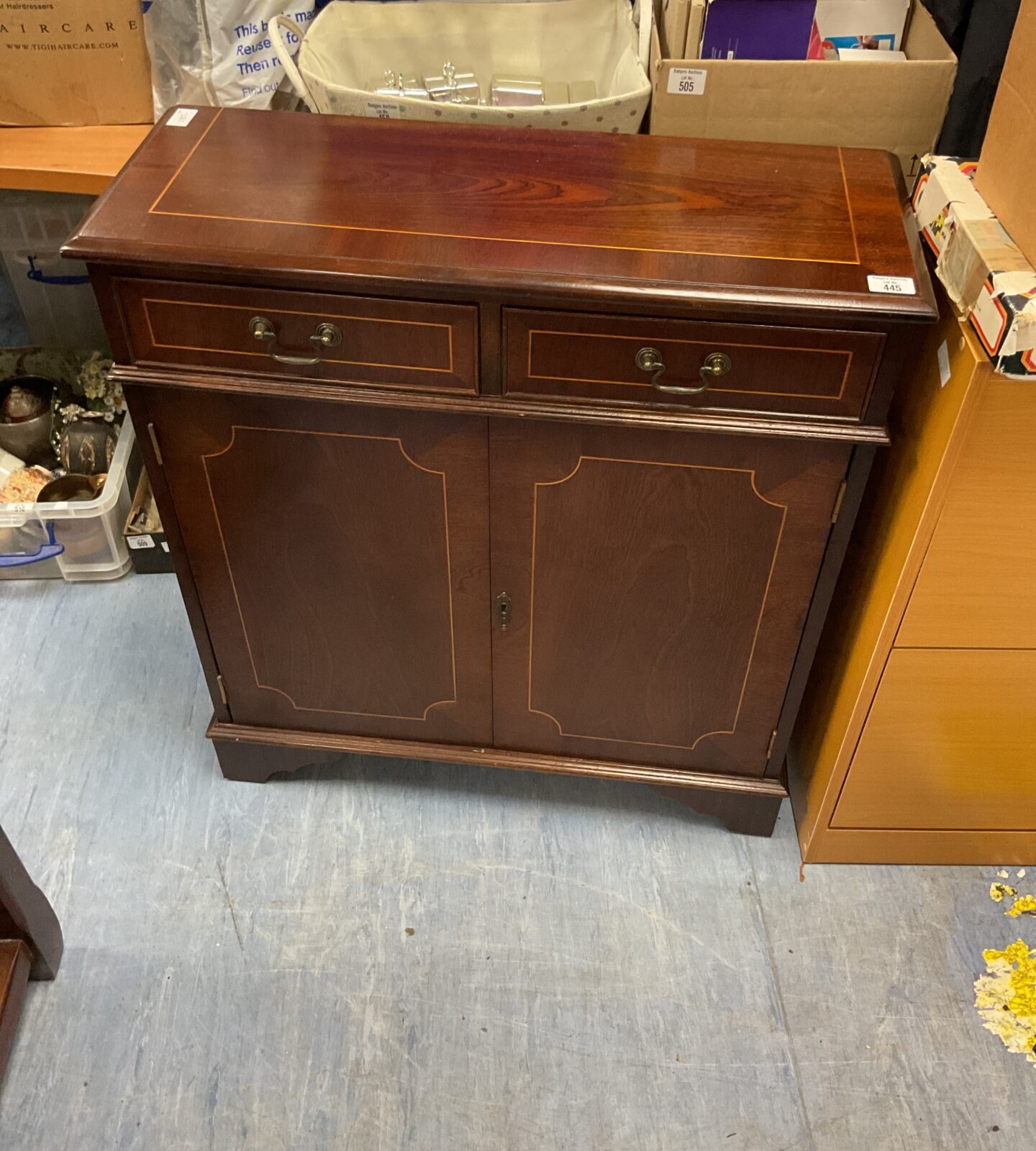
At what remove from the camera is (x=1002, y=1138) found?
1.29 metres

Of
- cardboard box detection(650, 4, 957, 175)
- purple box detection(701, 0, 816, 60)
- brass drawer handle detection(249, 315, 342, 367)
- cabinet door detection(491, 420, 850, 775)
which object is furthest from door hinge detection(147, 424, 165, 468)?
purple box detection(701, 0, 816, 60)

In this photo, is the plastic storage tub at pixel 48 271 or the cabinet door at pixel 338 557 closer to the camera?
the cabinet door at pixel 338 557

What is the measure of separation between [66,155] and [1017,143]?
1304 millimetres

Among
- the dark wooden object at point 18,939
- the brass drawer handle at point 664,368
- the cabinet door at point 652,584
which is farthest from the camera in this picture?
the dark wooden object at point 18,939

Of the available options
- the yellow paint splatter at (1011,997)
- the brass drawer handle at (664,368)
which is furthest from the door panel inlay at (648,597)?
the yellow paint splatter at (1011,997)

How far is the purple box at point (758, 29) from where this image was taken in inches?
55.2

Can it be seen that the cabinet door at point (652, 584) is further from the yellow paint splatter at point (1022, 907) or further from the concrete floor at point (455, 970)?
the yellow paint splatter at point (1022, 907)

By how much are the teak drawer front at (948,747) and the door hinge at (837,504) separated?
0.21 meters

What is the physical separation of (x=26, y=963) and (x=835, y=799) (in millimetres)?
1116

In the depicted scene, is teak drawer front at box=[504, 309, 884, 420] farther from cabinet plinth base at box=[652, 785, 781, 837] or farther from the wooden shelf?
the wooden shelf

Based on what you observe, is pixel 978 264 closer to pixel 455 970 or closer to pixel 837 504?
pixel 837 504

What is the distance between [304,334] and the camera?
3.70 ft

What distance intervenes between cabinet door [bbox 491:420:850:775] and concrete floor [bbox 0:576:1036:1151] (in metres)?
0.20

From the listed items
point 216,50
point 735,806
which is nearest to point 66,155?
point 216,50
